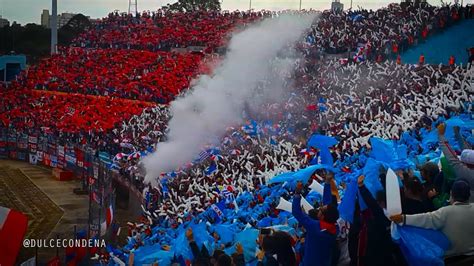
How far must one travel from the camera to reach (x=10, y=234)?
379 centimetres

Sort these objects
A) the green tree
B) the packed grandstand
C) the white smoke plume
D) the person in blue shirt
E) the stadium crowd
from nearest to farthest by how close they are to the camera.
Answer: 1. the person in blue shirt
2. the packed grandstand
3. the white smoke plume
4. the stadium crowd
5. the green tree

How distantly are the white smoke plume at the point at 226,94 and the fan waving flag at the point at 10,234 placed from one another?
9.33m

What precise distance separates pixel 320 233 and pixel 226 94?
13.2 meters

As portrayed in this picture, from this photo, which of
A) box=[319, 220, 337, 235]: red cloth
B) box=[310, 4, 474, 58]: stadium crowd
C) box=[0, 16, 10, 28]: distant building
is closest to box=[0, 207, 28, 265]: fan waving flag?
box=[319, 220, 337, 235]: red cloth

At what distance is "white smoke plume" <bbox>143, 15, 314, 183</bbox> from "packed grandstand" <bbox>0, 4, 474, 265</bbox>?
517mm

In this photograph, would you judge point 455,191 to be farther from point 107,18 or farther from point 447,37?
point 107,18

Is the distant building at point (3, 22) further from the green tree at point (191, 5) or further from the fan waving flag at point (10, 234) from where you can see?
the fan waving flag at point (10, 234)

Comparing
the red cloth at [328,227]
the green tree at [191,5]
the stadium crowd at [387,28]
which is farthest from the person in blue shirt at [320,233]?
the green tree at [191,5]

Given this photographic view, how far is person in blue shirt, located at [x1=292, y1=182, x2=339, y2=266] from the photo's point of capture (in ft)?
13.9

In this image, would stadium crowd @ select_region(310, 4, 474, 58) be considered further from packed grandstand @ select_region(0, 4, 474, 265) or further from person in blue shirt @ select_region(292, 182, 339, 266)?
person in blue shirt @ select_region(292, 182, 339, 266)

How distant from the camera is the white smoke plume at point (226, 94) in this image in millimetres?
14305

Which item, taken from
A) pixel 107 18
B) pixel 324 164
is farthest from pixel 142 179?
pixel 107 18

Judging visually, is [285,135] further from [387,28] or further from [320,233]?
[320,233]

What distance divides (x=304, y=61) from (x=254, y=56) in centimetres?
206
